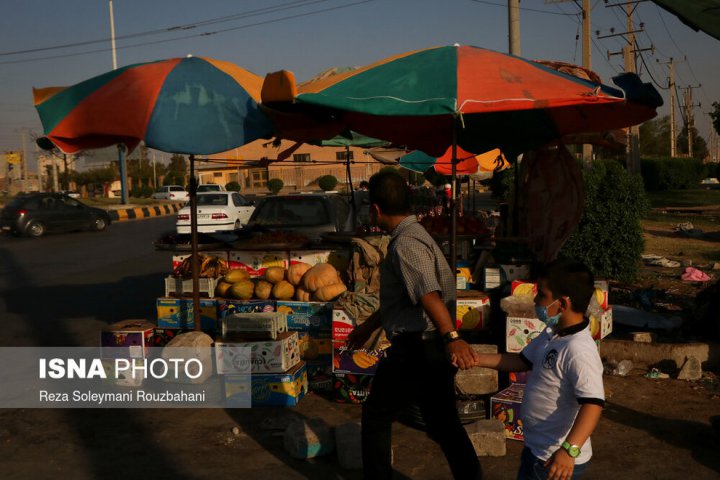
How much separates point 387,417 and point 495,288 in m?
3.03

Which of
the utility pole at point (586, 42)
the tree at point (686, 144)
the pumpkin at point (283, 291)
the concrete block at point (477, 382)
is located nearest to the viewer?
the concrete block at point (477, 382)

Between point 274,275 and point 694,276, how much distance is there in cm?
699

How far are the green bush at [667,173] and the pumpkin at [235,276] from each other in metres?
41.4

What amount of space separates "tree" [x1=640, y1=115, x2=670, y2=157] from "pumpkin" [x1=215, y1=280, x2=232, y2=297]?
72.3 meters

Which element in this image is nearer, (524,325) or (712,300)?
(524,325)

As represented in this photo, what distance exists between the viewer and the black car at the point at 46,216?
22.3 m

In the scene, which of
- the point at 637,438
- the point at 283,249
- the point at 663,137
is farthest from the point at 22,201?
the point at 663,137

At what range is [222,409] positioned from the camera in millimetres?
5684

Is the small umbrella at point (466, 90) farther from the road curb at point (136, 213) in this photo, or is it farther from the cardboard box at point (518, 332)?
the road curb at point (136, 213)

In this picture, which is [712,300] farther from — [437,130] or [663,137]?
[663,137]

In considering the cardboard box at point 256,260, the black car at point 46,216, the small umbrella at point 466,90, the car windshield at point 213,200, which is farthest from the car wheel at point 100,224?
the small umbrella at point 466,90

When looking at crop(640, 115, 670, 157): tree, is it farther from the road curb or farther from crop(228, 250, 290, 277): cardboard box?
crop(228, 250, 290, 277): cardboard box

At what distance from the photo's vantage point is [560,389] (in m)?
2.67

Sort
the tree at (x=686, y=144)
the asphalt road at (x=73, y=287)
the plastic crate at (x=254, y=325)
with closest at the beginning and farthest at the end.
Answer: the plastic crate at (x=254, y=325)
the asphalt road at (x=73, y=287)
the tree at (x=686, y=144)
